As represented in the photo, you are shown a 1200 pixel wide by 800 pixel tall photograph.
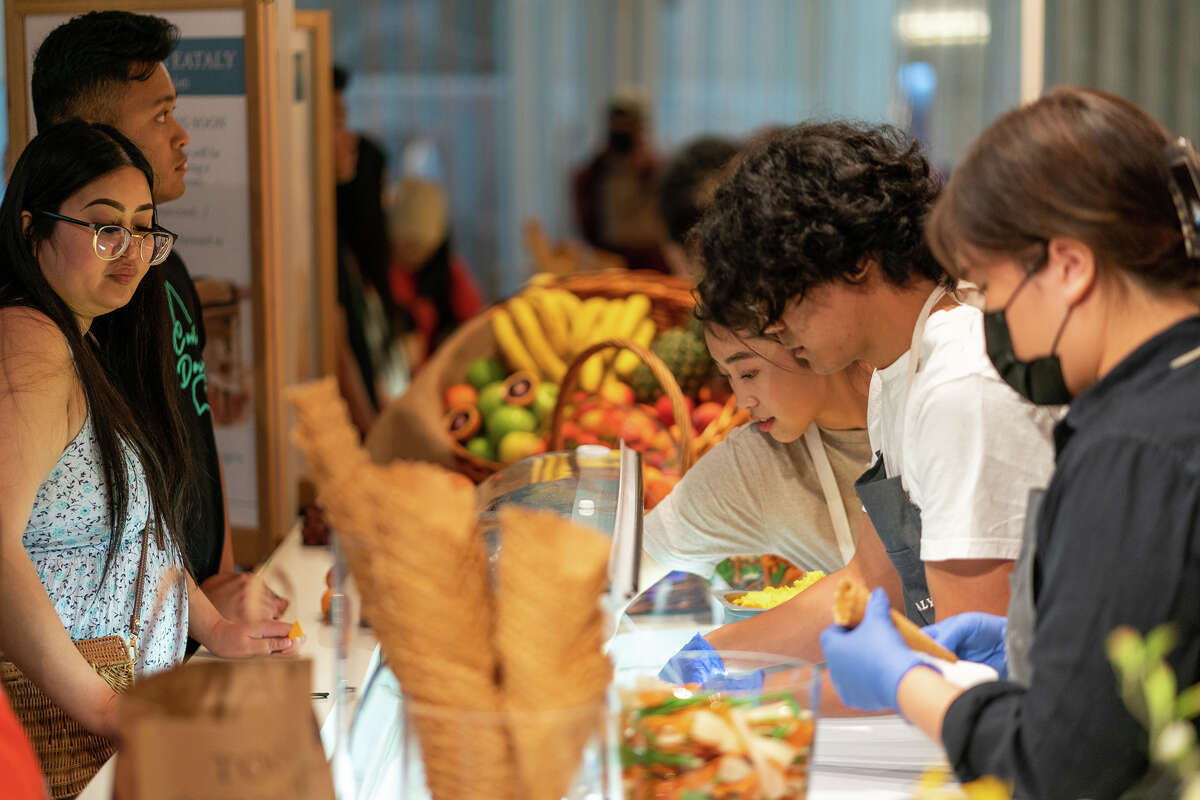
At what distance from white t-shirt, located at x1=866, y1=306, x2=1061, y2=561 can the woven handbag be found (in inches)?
36.1

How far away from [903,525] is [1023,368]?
0.45 meters

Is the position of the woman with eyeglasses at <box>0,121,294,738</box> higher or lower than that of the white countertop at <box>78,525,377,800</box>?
higher

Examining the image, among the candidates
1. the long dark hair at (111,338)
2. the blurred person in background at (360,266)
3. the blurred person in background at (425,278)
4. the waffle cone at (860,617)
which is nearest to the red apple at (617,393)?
the blurred person in background at (360,266)

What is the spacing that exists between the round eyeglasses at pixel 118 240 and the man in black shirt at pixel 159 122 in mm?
113

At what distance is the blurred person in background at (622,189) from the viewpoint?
22.2ft

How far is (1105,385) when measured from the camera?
99cm

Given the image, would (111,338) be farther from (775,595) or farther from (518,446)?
(518,446)

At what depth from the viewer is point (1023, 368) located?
1.07m

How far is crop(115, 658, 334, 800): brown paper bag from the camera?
0.86 m

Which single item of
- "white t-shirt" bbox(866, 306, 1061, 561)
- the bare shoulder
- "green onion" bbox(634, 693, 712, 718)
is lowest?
"green onion" bbox(634, 693, 712, 718)

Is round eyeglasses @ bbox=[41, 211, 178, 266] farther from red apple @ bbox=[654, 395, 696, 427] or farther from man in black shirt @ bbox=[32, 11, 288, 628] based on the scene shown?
red apple @ bbox=[654, 395, 696, 427]

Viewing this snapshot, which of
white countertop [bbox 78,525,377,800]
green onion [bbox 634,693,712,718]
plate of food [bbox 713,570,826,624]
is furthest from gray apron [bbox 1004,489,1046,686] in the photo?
plate of food [bbox 713,570,826,624]

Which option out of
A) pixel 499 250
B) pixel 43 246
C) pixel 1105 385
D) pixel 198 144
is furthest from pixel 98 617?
pixel 499 250

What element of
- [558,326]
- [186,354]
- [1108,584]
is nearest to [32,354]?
[186,354]
